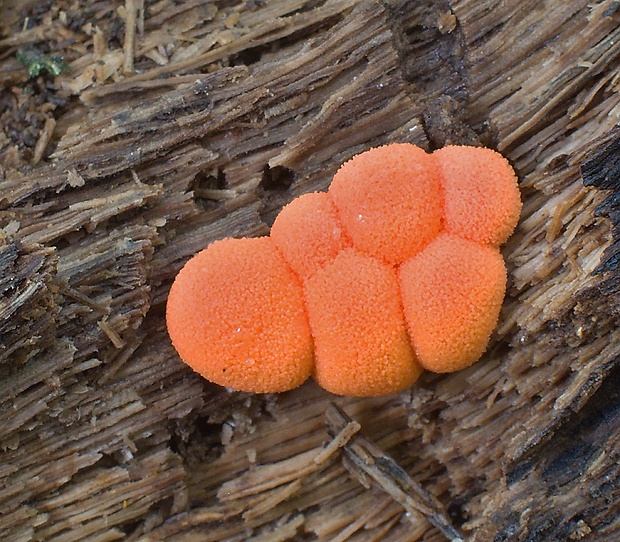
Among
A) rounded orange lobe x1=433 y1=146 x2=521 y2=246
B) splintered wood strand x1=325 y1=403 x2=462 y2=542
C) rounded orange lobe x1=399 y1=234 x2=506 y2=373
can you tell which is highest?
rounded orange lobe x1=433 y1=146 x2=521 y2=246

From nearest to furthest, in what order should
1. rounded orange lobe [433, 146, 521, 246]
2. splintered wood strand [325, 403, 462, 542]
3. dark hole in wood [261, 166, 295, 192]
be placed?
rounded orange lobe [433, 146, 521, 246] → splintered wood strand [325, 403, 462, 542] → dark hole in wood [261, 166, 295, 192]

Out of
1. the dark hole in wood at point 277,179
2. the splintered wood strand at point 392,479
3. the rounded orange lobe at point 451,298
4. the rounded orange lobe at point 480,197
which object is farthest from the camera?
the dark hole in wood at point 277,179

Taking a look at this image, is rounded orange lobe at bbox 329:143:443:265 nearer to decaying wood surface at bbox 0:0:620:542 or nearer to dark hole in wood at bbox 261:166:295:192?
decaying wood surface at bbox 0:0:620:542

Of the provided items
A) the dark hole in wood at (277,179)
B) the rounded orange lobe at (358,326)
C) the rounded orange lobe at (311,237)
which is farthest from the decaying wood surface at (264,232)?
the rounded orange lobe at (358,326)

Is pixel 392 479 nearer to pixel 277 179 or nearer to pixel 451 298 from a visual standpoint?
pixel 451 298

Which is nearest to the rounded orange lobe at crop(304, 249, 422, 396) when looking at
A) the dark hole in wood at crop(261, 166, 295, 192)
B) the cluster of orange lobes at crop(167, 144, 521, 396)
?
the cluster of orange lobes at crop(167, 144, 521, 396)

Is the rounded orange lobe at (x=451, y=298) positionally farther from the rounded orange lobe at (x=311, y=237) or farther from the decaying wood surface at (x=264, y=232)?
the rounded orange lobe at (x=311, y=237)

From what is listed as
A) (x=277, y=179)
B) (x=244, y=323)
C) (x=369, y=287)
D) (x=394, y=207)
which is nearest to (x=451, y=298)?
(x=369, y=287)

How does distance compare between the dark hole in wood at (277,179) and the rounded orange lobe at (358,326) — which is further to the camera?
the dark hole in wood at (277,179)
